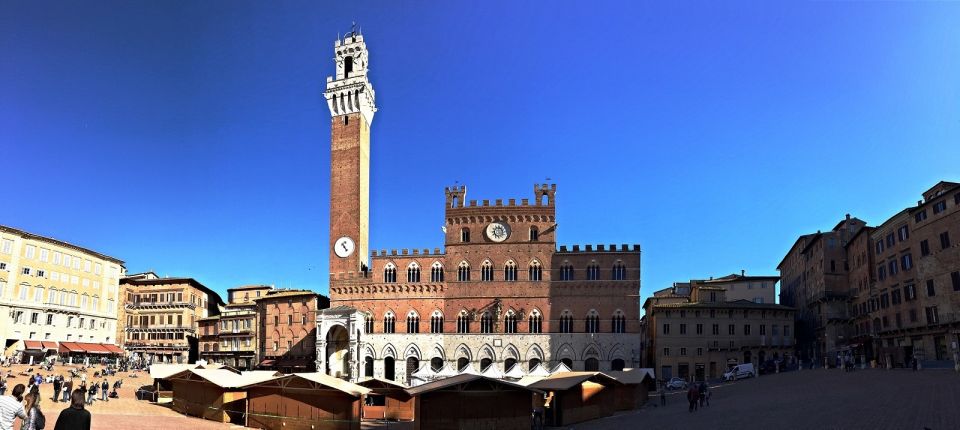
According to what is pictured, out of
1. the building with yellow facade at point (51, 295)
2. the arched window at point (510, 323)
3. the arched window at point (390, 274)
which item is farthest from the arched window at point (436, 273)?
the building with yellow facade at point (51, 295)

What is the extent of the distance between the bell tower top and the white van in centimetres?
4207

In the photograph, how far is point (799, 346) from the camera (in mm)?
69938

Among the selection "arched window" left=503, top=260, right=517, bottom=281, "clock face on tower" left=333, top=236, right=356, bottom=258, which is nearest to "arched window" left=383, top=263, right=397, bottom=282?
"clock face on tower" left=333, top=236, right=356, bottom=258

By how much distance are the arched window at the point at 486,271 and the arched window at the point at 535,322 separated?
5.09m

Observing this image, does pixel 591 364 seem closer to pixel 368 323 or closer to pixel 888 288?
pixel 368 323

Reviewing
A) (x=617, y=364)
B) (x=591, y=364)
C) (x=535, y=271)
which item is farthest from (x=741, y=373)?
(x=535, y=271)

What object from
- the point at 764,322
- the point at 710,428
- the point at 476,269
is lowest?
the point at 710,428

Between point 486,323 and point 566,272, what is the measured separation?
335 inches

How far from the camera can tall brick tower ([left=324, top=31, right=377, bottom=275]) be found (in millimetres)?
67812

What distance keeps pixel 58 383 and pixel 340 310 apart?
93.9 feet

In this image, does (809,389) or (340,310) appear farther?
(340,310)

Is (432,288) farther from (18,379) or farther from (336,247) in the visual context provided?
(18,379)

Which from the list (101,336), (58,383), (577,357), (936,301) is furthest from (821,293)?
(101,336)

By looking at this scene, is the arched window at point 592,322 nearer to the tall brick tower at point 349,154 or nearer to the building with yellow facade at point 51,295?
the tall brick tower at point 349,154
